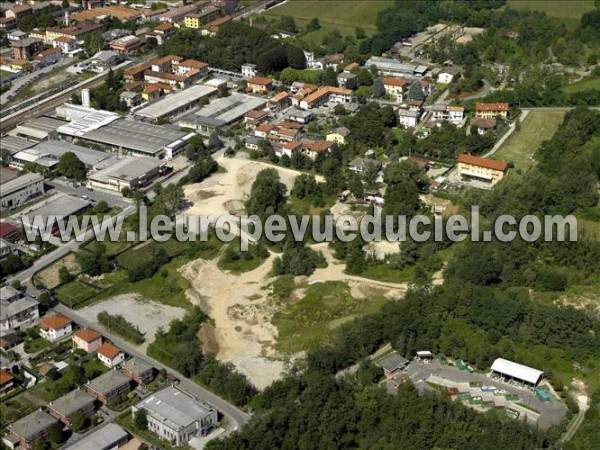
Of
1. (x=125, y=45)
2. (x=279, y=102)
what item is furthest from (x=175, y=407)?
(x=125, y=45)

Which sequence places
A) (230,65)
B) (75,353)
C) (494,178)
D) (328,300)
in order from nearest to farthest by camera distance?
1. (75,353)
2. (328,300)
3. (494,178)
4. (230,65)

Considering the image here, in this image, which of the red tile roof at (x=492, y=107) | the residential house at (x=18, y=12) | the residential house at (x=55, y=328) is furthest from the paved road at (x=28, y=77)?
the red tile roof at (x=492, y=107)

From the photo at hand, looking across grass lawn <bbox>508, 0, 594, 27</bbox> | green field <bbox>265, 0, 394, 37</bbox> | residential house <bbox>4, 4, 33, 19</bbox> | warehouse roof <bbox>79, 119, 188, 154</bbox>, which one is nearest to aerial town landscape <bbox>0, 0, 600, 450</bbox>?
warehouse roof <bbox>79, 119, 188, 154</bbox>

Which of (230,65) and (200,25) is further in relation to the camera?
(200,25)

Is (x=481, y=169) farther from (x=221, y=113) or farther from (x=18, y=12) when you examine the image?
(x=18, y=12)

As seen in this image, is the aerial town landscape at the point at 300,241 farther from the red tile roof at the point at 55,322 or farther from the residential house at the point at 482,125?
the residential house at the point at 482,125

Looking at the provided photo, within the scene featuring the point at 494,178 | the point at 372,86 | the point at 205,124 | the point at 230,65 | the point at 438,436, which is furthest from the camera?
the point at 230,65

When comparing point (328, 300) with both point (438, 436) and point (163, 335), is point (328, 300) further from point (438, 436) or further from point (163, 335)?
point (438, 436)

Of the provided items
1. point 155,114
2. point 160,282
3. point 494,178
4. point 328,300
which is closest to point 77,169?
point 155,114
